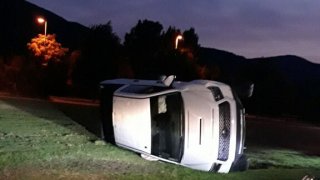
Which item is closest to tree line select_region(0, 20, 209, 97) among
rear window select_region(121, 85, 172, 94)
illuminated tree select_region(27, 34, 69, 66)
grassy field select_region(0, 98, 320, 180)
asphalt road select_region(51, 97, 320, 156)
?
illuminated tree select_region(27, 34, 69, 66)

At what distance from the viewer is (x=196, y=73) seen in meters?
56.1

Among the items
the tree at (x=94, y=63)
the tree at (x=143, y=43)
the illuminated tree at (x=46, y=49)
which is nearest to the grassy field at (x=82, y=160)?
the tree at (x=94, y=63)

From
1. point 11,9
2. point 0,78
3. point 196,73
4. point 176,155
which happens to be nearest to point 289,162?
point 176,155

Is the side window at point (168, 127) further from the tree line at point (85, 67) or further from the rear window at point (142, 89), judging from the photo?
the tree line at point (85, 67)

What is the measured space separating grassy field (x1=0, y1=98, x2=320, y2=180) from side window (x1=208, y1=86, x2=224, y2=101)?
1529 mm

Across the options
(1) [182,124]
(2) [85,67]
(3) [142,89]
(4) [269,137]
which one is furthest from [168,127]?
(2) [85,67]

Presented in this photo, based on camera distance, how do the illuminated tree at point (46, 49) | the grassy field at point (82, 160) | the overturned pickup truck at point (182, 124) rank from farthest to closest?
the illuminated tree at point (46, 49)
the overturned pickup truck at point (182, 124)
the grassy field at point (82, 160)

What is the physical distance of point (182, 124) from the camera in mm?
11266

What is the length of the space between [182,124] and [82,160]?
209 cm

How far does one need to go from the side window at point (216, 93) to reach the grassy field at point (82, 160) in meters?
1.53

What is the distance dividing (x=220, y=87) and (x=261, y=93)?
130 ft

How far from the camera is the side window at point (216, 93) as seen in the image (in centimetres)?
1190

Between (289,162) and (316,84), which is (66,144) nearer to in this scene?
(289,162)

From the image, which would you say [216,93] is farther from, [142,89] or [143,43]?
[143,43]
